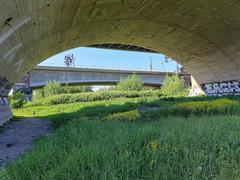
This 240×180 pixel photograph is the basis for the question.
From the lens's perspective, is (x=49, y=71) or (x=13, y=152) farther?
(x=49, y=71)

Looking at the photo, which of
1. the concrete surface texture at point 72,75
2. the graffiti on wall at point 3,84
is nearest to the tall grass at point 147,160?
the graffiti on wall at point 3,84

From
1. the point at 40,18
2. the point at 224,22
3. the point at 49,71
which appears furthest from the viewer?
the point at 49,71

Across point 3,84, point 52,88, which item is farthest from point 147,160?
point 52,88

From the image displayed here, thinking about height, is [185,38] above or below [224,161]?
above

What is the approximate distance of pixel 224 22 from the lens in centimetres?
1560

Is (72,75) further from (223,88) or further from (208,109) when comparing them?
(208,109)

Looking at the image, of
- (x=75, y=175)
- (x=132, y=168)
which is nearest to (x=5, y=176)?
(x=75, y=175)

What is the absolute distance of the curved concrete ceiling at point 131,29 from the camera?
9227 millimetres

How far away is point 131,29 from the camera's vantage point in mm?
17828

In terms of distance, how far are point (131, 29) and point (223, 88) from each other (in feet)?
29.7

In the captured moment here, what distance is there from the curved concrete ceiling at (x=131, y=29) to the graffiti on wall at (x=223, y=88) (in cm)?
46

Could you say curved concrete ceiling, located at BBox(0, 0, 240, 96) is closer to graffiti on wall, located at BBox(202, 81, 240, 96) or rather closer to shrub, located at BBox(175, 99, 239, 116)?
graffiti on wall, located at BBox(202, 81, 240, 96)

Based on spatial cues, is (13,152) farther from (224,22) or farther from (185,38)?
(185,38)

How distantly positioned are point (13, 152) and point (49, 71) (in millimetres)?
41487
